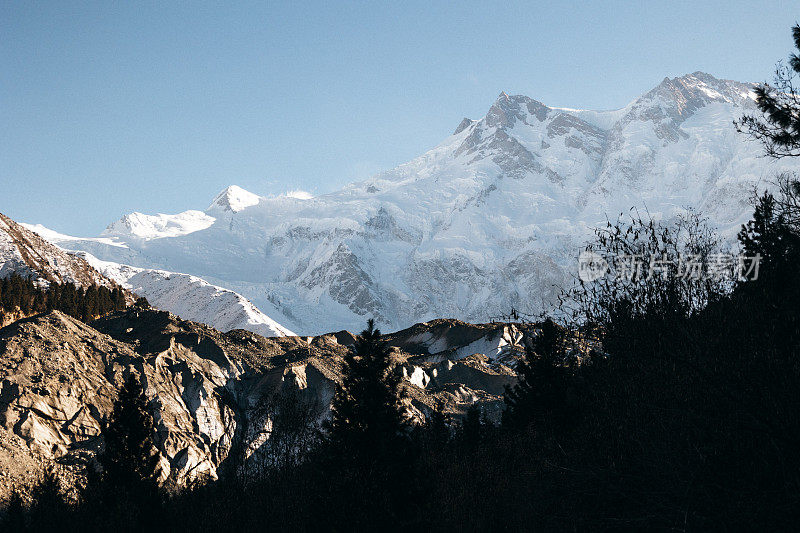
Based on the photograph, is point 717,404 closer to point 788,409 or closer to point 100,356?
point 788,409

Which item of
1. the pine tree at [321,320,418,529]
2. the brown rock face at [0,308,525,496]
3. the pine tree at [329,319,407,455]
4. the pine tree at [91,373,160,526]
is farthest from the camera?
the brown rock face at [0,308,525,496]

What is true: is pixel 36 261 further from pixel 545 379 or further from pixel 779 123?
pixel 779 123

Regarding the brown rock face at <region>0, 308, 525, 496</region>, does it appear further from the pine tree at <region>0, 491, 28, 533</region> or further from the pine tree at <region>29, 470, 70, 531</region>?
the pine tree at <region>29, 470, 70, 531</region>

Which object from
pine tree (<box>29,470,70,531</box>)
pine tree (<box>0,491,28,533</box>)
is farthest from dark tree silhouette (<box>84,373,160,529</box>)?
pine tree (<box>0,491,28,533</box>)

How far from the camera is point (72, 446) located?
56.8 meters

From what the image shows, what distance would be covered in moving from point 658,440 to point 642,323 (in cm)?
278

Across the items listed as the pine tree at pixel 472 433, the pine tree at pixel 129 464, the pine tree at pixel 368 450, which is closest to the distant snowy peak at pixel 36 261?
the pine tree at pixel 129 464

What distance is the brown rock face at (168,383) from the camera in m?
Answer: 55.1

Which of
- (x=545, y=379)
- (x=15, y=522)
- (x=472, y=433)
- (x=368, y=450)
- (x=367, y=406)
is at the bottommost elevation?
(x=15, y=522)

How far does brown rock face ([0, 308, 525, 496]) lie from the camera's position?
5509cm

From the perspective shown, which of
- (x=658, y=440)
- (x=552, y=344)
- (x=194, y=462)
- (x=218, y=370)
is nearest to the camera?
(x=658, y=440)

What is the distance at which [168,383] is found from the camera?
234ft

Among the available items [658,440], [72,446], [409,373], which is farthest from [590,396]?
[409,373]

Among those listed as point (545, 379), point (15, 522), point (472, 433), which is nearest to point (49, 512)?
point (15, 522)
